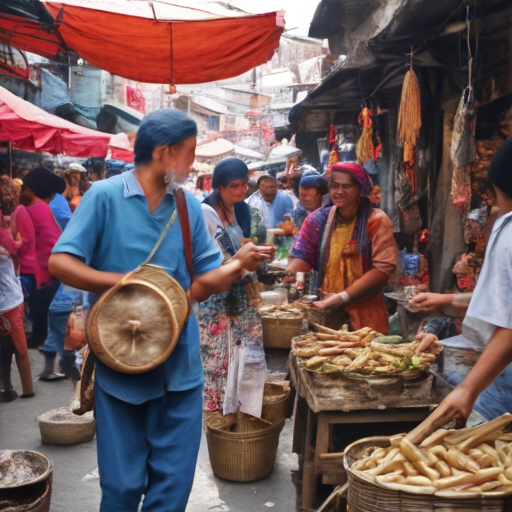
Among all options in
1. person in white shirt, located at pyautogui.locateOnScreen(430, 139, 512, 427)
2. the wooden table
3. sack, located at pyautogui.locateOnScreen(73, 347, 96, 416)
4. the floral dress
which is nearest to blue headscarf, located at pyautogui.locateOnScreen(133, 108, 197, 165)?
sack, located at pyautogui.locateOnScreen(73, 347, 96, 416)

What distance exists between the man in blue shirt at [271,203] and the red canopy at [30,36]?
3.71m

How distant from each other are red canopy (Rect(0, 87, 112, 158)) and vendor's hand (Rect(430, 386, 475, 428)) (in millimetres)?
7291

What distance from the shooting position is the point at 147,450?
2.68 metres

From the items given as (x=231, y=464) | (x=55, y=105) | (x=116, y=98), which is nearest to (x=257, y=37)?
(x=231, y=464)

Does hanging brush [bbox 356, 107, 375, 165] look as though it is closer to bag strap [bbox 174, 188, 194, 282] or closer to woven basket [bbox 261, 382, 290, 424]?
woven basket [bbox 261, 382, 290, 424]

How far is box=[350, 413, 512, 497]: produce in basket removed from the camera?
7.84ft

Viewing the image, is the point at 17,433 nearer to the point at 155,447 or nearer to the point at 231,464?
the point at 231,464

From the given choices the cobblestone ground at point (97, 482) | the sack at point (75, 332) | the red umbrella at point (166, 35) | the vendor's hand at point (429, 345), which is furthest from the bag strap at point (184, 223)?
the red umbrella at point (166, 35)

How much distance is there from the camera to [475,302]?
2.62m

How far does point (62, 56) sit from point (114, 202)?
6.80 m

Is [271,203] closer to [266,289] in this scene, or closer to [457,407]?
A: [266,289]

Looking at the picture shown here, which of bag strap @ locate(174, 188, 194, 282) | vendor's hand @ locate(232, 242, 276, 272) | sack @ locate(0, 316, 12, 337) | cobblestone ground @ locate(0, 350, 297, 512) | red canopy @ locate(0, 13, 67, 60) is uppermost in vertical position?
red canopy @ locate(0, 13, 67, 60)

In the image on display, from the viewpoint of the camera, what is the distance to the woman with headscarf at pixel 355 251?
475cm

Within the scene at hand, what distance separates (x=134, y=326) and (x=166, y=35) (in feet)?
17.8
